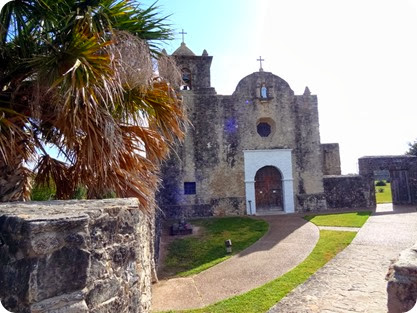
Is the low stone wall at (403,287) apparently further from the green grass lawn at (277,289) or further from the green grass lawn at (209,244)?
the green grass lawn at (209,244)

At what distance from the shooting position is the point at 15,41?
418 centimetres

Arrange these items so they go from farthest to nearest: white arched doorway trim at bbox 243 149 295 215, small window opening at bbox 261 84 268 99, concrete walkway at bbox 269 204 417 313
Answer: small window opening at bbox 261 84 268 99
white arched doorway trim at bbox 243 149 295 215
concrete walkway at bbox 269 204 417 313

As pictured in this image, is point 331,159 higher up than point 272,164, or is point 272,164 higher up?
point 331,159

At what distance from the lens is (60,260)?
1.86 metres

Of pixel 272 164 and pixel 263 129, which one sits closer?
pixel 272 164

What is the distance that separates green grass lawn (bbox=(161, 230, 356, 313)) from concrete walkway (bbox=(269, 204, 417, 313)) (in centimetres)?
27

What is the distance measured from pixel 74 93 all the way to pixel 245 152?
544 inches

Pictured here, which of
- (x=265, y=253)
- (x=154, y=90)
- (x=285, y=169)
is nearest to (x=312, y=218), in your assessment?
(x=285, y=169)

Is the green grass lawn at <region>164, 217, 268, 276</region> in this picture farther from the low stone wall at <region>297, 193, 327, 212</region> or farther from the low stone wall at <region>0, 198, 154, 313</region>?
the low stone wall at <region>0, 198, 154, 313</region>

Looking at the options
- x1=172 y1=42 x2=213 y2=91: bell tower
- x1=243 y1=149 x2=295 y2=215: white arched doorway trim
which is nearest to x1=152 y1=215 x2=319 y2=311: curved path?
x1=243 y1=149 x2=295 y2=215: white arched doorway trim

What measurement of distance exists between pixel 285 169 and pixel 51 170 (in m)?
14.2

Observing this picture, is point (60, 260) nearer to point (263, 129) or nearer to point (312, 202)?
point (312, 202)

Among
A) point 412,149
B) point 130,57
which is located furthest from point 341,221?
point 412,149

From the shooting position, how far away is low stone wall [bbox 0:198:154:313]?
5.70 feet
